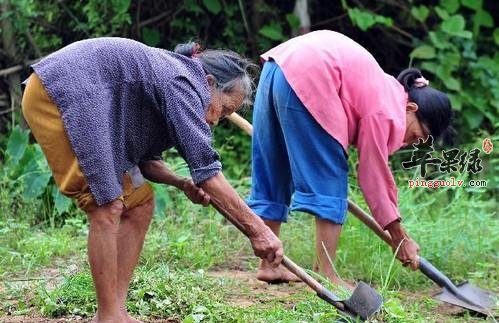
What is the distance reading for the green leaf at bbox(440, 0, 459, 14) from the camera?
7.37 metres

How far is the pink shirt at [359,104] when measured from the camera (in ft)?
13.6

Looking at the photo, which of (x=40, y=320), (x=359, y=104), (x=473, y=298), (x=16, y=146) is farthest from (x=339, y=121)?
(x=16, y=146)

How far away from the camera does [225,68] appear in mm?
3469

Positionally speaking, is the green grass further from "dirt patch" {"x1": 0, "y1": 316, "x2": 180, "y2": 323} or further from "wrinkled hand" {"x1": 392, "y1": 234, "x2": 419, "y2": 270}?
"wrinkled hand" {"x1": 392, "y1": 234, "x2": 419, "y2": 270}

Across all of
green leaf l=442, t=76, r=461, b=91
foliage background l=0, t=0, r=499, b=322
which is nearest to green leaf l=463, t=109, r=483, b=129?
foliage background l=0, t=0, r=499, b=322

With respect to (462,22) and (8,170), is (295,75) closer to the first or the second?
(8,170)

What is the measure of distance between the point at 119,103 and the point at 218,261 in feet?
6.35

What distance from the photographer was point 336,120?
4230mm

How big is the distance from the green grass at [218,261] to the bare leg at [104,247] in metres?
0.44

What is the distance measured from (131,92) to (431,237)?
2589 millimetres

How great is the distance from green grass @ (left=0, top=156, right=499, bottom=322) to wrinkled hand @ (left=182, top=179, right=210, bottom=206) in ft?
1.52

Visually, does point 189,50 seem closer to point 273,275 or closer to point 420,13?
point 273,275

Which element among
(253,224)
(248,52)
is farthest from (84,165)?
(248,52)

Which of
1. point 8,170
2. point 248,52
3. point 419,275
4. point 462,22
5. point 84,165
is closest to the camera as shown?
point 84,165
